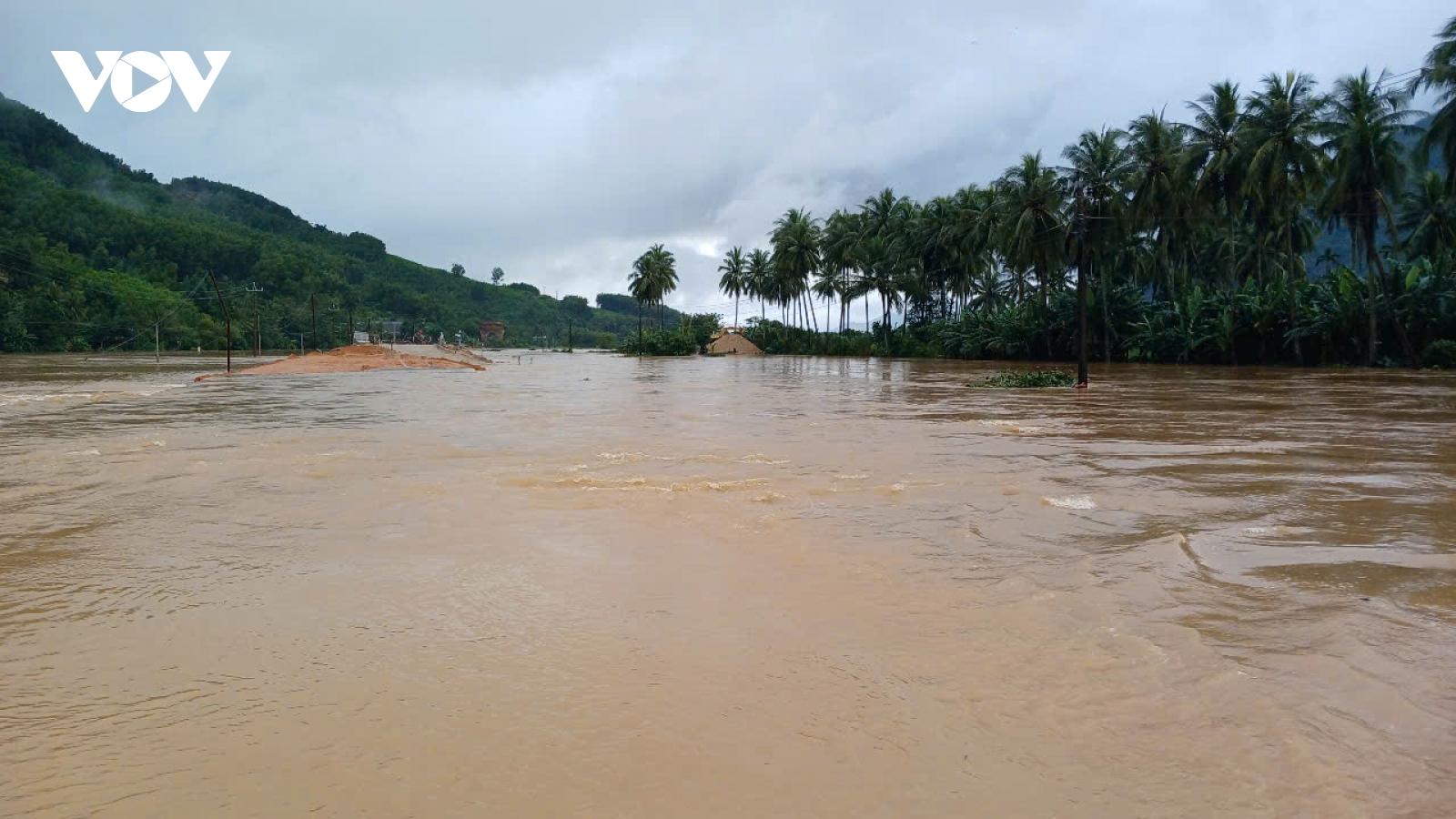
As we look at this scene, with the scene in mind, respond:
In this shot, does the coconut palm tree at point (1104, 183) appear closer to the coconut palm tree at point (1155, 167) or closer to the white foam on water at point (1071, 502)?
the coconut palm tree at point (1155, 167)

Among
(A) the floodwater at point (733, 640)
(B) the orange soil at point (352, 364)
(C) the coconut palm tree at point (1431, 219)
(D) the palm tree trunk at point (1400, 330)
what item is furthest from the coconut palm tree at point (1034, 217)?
(A) the floodwater at point (733, 640)

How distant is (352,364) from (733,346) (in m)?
48.3

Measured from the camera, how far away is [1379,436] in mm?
10938

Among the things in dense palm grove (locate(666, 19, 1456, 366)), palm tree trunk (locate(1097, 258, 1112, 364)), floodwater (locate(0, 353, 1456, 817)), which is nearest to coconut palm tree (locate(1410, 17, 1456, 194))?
dense palm grove (locate(666, 19, 1456, 366))

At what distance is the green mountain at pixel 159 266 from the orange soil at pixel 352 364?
1883 cm

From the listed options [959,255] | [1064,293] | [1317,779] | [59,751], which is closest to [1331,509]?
[1317,779]

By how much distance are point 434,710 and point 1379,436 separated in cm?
1260

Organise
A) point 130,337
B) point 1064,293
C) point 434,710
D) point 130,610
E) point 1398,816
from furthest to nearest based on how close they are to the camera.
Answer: point 130,337 → point 1064,293 → point 130,610 → point 434,710 → point 1398,816

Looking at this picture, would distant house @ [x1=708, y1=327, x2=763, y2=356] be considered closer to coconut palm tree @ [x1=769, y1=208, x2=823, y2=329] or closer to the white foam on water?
coconut palm tree @ [x1=769, y1=208, x2=823, y2=329]

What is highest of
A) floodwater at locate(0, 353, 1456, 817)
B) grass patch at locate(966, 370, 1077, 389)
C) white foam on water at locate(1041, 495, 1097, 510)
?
grass patch at locate(966, 370, 1077, 389)

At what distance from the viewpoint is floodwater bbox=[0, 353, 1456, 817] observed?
97.3 inches

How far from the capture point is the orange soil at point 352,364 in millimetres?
40000

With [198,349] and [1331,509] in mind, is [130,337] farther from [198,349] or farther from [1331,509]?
[1331,509]

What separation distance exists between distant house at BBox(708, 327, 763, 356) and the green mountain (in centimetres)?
3846
